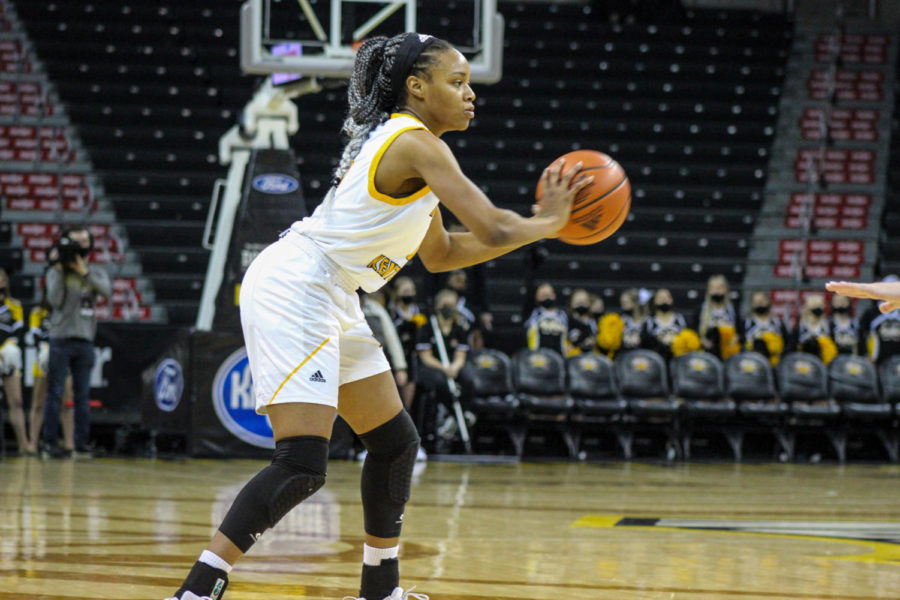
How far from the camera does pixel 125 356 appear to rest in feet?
36.1

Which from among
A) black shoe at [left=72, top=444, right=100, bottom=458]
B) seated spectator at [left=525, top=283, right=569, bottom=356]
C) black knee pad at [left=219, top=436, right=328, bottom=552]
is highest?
black knee pad at [left=219, top=436, right=328, bottom=552]

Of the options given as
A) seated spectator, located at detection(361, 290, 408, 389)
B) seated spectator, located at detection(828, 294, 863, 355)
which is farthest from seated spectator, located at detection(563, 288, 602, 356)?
seated spectator, located at detection(361, 290, 408, 389)

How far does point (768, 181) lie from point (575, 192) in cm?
1526

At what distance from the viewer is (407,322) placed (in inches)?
428

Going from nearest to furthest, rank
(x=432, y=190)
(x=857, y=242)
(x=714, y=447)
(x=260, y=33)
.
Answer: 1. (x=432, y=190)
2. (x=260, y=33)
3. (x=714, y=447)
4. (x=857, y=242)

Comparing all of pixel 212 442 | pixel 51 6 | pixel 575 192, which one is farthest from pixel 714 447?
pixel 51 6

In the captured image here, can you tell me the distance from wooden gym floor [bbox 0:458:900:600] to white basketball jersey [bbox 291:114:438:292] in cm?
114

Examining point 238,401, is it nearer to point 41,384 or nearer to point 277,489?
point 41,384

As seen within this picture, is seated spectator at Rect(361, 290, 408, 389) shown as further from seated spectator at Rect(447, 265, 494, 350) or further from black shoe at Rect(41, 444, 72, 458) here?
black shoe at Rect(41, 444, 72, 458)

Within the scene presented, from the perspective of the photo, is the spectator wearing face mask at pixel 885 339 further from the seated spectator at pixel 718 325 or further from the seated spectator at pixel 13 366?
the seated spectator at pixel 13 366

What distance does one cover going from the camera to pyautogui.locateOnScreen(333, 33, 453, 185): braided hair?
3.36 metres

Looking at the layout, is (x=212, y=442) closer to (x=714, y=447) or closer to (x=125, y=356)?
(x=125, y=356)

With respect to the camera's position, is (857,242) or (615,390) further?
(857,242)

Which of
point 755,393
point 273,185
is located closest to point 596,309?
point 755,393
